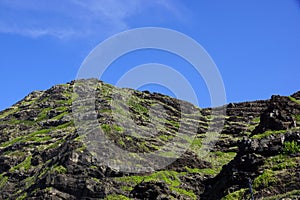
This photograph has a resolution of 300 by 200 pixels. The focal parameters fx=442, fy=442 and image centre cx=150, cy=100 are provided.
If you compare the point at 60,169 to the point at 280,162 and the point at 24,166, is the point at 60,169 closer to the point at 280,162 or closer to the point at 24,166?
the point at 24,166

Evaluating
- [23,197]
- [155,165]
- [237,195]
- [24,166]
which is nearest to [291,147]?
[237,195]

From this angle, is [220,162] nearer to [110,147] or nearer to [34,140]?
[110,147]

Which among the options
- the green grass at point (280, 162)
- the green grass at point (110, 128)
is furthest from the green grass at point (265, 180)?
the green grass at point (110, 128)

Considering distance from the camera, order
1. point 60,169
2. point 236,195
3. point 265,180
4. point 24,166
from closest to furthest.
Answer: point 265,180, point 236,195, point 60,169, point 24,166

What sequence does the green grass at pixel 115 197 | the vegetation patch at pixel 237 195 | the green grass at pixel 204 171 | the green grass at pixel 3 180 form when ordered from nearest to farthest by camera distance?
→ 1. the vegetation patch at pixel 237 195
2. the green grass at pixel 115 197
3. the green grass at pixel 204 171
4. the green grass at pixel 3 180

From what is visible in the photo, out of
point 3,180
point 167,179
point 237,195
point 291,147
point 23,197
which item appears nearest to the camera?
point 237,195

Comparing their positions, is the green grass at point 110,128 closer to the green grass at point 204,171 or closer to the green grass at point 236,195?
the green grass at point 204,171

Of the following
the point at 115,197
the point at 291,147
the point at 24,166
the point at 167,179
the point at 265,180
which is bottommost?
the point at 265,180

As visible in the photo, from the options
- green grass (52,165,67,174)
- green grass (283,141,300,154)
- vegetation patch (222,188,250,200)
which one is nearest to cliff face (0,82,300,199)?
green grass (283,141,300,154)

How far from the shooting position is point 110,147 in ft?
496

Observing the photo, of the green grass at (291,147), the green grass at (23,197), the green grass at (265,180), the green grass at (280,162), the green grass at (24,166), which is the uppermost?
the green grass at (24,166)

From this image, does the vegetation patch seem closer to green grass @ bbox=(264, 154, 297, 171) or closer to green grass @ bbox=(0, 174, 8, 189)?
green grass @ bbox=(264, 154, 297, 171)

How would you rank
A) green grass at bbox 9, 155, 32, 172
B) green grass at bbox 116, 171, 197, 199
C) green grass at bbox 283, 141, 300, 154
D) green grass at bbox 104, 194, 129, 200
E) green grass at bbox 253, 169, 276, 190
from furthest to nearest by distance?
green grass at bbox 9, 155, 32, 172 < green grass at bbox 116, 171, 197, 199 < green grass at bbox 104, 194, 129, 200 < green grass at bbox 283, 141, 300, 154 < green grass at bbox 253, 169, 276, 190

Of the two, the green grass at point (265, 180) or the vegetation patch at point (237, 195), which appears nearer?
the green grass at point (265, 180)
